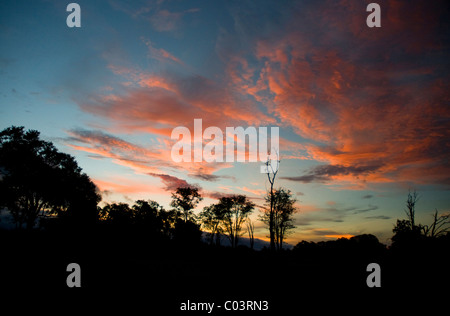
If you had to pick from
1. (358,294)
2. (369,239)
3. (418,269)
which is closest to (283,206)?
(369,239)

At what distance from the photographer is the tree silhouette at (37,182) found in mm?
25656

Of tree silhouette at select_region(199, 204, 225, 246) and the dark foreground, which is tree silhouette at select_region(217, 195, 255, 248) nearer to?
tree silhouette at select_region(199, 204, 225, 246)

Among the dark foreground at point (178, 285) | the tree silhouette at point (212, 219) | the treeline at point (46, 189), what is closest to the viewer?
the dark foreground at point (178, 285)

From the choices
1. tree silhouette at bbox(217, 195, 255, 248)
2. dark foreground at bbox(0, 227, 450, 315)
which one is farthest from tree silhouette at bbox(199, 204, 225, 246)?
dark foreground at bbox(0, 227, 450, 315)

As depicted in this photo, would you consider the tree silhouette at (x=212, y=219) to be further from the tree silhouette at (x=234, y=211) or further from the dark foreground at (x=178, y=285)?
the dark foreground at (x=178, y=285)

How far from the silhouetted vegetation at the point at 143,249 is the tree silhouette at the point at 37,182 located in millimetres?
97

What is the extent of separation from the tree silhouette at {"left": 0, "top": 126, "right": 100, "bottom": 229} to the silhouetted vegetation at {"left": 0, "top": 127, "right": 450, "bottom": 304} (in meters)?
0.10

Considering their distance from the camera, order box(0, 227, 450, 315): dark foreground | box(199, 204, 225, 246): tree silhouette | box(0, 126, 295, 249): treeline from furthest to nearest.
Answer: box(199, 204, 225, 246): tree silhouette → box(0, 126, 295, 249): treeline → box(0, 227, 450, 315): dark foreground

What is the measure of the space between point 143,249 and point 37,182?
17.9 m

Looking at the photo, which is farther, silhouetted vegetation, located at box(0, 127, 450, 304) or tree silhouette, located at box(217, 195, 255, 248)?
tree silhouette, located at box(217, 195, 255, 248)

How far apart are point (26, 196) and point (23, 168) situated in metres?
4.58

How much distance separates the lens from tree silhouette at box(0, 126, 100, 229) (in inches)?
1010

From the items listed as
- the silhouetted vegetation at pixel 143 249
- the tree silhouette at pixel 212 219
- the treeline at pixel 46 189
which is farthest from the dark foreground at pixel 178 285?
the tree silhouette at pixel 212 219
